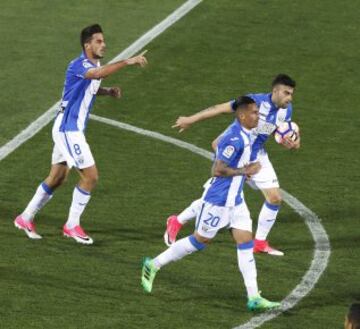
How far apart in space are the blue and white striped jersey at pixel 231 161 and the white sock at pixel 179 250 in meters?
0.55

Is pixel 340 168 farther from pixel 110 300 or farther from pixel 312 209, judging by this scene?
pixel 110 300

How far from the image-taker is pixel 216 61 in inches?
1153

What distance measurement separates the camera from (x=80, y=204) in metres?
19.3

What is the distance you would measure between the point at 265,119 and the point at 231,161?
8.41 ft

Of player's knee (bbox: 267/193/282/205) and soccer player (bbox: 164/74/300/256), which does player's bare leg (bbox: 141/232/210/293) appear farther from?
player's knee (bbox: 267/193/282/205)

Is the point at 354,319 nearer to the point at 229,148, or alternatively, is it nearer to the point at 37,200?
the point at 229,148

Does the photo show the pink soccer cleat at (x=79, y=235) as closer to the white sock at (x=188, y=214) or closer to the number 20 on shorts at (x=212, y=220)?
the white sock at (x=188, y=214)

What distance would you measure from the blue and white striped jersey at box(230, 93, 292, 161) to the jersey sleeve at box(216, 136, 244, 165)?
2.50 meters

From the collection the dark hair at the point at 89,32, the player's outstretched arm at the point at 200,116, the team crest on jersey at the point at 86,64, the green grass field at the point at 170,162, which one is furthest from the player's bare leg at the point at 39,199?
the player's outstretched arm at the point at 200,116

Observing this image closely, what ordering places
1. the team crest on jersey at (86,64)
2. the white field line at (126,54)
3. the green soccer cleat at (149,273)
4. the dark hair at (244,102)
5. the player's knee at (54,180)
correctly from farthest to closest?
the white field line at (126,54) → the player's knee at (54,180) → the team crest on jersey at (86,64) → the green soccer cleat at (149,273) → the dark hair at (244,102)

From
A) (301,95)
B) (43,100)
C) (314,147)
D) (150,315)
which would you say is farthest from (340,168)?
(150,315)

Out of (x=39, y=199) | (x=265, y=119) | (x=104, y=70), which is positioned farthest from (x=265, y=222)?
(x=39, y=199)

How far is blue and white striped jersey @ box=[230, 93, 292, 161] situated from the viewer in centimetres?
1923

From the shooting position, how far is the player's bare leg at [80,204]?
19.3m
